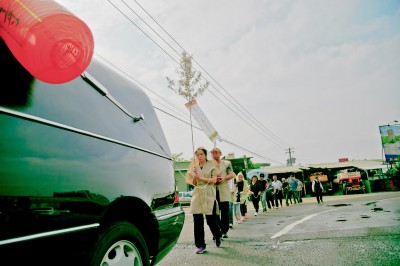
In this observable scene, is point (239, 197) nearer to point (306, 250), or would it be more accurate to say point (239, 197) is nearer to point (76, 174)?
point (306, 250)

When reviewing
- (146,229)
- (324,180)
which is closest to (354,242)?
(146,229)

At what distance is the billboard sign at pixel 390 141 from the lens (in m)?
35.2

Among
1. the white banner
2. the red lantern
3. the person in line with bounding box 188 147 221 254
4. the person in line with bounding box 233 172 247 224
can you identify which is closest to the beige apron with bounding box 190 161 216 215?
the person in line with bounding box 188 147 221 254

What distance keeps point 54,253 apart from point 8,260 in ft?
0.78

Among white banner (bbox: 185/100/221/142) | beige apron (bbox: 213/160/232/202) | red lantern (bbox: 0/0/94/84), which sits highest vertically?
white banner (bbox: 185/100/221/142)

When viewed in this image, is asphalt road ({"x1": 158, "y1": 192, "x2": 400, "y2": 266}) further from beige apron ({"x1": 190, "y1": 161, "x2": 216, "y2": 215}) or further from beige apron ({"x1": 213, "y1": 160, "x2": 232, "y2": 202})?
beige apron ({"x1": 213, "y1": 160, "x2": 232, "y2": 202})

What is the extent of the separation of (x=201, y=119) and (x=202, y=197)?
36.8ft

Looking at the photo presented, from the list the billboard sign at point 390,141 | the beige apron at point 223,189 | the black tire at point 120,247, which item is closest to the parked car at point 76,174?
the black tire at point 120,247

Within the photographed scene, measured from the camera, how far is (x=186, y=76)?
16.2 metres

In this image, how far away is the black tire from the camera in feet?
5.39

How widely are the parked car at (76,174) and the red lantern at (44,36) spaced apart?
11 cm

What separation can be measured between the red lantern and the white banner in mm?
13514

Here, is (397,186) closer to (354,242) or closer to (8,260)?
(354,242)

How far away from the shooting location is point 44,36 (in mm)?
1328
